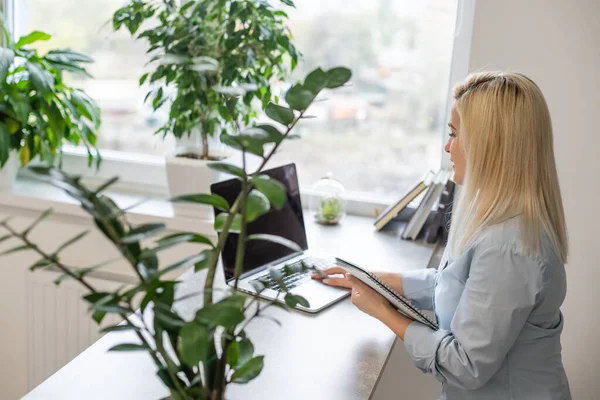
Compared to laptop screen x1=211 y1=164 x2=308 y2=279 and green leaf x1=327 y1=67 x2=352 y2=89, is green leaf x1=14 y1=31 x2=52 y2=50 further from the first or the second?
green leaf x1=327 y1=67 x2=352 y2=89

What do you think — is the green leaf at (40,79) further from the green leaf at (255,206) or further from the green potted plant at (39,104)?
the green leaf at (255,206)

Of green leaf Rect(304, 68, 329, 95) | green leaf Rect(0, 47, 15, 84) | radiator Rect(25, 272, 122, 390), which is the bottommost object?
radiator Rect(25, 272, 122, 390)

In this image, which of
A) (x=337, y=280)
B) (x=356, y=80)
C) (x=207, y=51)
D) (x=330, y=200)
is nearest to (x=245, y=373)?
(x=337, y=280)

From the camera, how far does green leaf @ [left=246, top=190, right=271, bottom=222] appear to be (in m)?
1.01

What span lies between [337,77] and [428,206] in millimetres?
1487

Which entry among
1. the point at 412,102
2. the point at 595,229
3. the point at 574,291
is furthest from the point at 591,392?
the point at 412,102

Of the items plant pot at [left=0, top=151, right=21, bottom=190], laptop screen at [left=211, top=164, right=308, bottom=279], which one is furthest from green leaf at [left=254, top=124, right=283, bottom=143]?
plant pot at [left=0, top=151, right=21, bottom=190]

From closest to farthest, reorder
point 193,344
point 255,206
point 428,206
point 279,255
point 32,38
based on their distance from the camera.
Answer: point 193,344 < point 255,206 < point 279,255 < point 428,206 < point 32,38

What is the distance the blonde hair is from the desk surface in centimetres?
33

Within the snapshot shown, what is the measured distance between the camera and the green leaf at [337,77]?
0.98m

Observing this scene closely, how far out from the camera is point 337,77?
3.23 feet

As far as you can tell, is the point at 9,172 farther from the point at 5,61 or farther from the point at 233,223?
the point at 233,223

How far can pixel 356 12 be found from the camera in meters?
2.61

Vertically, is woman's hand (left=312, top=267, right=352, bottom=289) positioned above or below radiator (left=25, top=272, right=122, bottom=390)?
A: above
